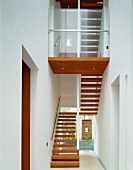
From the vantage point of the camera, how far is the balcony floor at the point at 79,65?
29.2ft

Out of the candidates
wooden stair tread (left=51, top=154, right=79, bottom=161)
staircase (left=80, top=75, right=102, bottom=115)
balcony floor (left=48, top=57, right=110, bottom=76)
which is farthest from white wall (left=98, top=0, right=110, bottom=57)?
wooden stair tread (left=51, top=154, right=79, bottom=161)

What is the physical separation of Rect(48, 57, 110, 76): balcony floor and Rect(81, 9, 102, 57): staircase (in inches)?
10.8

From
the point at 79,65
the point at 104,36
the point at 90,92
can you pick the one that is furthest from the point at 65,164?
the point at 104,36

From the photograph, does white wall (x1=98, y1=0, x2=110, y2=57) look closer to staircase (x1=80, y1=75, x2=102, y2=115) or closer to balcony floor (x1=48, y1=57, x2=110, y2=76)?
balcony floor (x1=48, y1=57, x2=110, y2=76)

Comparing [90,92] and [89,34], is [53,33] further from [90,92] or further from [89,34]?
[90,92]

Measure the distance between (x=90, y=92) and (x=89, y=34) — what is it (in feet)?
10.2

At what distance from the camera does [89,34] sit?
9.34 metres

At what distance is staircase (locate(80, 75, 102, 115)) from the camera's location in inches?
451

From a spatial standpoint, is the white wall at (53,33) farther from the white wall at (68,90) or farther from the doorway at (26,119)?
the white wall at (68,90)

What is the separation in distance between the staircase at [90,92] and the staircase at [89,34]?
199cm

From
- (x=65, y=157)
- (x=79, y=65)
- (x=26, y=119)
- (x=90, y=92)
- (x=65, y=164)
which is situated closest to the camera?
(x=26, y=119)

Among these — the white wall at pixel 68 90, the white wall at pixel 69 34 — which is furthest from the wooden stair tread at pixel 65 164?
the white wall at pixel 68 90
